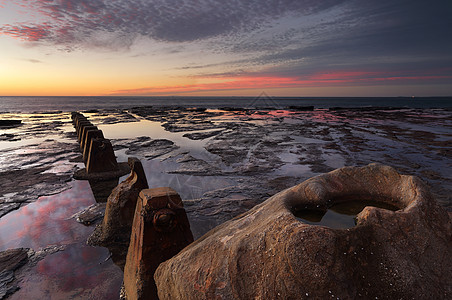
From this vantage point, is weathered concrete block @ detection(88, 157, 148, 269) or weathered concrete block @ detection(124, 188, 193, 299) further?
weathered concrete block @ detection(88, 157, 148, 269)

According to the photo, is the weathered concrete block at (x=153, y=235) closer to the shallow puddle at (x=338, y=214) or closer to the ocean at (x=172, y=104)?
the shallow puddle at (x=338, y=214)

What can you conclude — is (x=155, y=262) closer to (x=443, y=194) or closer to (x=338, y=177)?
(x=338, y=177)

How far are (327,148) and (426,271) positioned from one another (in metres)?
12.6

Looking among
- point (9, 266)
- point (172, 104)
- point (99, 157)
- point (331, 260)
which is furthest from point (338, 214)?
point (172, 104)

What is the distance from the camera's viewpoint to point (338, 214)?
2.70 meters

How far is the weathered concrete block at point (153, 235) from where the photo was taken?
9.48 feet

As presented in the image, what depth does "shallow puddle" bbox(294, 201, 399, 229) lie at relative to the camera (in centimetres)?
252

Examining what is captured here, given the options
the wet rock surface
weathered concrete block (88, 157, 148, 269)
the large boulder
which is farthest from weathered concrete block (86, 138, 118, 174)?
the large boulder

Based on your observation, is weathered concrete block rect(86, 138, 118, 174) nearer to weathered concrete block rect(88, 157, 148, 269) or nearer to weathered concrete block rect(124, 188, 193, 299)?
weathered concrete block rect(88, 157, 148, 269)

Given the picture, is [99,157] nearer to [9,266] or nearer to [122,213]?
[122,213]

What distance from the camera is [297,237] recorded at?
195 cm

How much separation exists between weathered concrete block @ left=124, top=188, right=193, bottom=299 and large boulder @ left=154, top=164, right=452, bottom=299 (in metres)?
0.48

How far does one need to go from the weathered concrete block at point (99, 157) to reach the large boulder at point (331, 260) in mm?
7484

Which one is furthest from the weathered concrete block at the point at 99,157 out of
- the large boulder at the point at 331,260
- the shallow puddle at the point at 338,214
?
the shallow puddle at the point at 338,214
